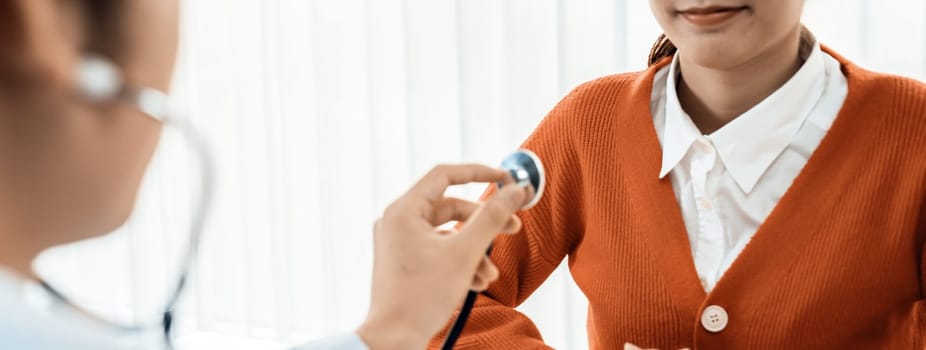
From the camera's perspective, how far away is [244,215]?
253 cm

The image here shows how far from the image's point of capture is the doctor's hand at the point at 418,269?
0.76m

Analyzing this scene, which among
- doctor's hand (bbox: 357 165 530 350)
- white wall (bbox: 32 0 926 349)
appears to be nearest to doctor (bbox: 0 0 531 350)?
doctor's hand (bbox: 357 165 530 350)

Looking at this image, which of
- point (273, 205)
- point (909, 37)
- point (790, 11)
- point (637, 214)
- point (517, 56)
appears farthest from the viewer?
point (273, 205)

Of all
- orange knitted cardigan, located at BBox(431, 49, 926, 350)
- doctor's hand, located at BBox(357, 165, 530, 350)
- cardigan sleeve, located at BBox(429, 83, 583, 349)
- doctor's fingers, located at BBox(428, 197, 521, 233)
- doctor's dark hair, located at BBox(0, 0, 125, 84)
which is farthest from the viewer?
cardigan sleeve, located at BBox(429, 83, 583, 349)

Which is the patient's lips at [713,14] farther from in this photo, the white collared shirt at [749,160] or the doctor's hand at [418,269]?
the doctor's hand at [418,269]

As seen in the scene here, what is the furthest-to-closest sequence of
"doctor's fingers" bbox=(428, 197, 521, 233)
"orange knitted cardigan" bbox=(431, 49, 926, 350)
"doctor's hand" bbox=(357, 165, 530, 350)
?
"orange knitted cardigan" bbox=(431, 49, 926, 350) → "doctor's fingers" bbox=(428, 197, 521, 233) → "doctor's hand" bbox=(357, 165, 530, 350)

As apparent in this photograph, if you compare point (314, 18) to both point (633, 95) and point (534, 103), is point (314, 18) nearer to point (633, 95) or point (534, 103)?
point (534, 103)

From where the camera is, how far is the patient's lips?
1035 mm

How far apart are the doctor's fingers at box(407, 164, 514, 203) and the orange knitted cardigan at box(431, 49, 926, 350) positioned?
32 centimetres

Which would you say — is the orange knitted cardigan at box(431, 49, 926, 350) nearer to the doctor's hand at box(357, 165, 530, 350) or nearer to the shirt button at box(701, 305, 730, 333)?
the shirt button at box(701, 305, 730, 333)

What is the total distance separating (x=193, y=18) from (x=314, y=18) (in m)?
0.40

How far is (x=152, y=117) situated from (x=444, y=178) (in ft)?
1.24

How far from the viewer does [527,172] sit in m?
0.91

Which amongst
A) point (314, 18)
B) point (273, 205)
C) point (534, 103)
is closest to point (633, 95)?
point (534, 103)
